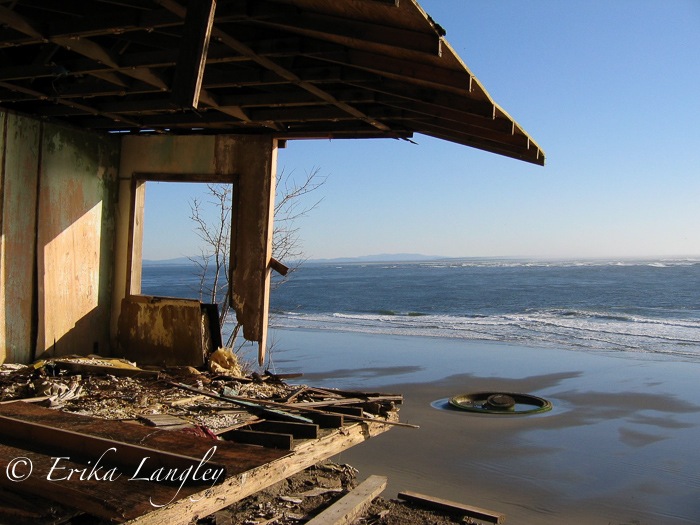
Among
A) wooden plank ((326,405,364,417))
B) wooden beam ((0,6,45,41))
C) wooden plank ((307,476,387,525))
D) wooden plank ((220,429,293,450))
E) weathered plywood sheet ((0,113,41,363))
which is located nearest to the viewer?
wooden plank ((220,429,293,450))

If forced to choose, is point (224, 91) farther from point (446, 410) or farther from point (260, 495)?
point (446, 410)

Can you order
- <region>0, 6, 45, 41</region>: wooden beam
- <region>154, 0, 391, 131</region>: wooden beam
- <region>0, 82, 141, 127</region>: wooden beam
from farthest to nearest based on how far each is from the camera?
<region>0, 82, 141, 127</region>: wooden beam, <region>0, 6, 45, 41</region>: wooden beam, <region>154, 0, 391, 131</region>: wooden beam

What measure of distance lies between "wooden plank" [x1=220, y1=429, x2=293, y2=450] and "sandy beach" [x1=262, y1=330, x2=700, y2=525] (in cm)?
451

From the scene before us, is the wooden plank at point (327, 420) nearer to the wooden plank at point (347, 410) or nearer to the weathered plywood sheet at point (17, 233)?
the wooden plank at point (347, 410)

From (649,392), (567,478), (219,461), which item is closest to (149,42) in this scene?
(219,461)

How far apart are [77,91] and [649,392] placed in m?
13.9

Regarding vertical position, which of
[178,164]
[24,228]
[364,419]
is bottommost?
[364,419]

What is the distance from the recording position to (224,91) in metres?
6.42

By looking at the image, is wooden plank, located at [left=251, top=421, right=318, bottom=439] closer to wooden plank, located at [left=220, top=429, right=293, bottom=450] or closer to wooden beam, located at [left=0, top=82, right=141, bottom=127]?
wooden plank, located at [left=220, top=429, right=293, bottom=450]

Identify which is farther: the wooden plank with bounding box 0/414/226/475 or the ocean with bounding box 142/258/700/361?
the ocean with bounding box 142/258/700/361

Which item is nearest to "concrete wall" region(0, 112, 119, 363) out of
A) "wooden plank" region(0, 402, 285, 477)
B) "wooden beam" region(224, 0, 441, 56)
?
"wooden plank" region(0, 402, 285, 477)

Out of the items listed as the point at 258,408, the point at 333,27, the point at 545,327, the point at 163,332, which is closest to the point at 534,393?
the point at 163,332

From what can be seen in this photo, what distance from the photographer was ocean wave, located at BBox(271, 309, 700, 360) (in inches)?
929

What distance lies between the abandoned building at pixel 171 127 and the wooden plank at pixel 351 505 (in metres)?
0.76
